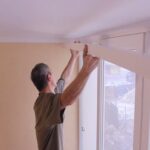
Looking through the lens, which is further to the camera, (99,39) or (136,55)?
(99,39)

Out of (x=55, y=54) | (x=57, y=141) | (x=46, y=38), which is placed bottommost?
(x=57, y=141)

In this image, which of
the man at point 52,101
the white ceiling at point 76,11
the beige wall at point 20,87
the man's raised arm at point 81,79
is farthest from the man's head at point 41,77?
the beige wall at point 20,87

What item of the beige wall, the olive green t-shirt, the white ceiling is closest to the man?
the olive green t-shirt

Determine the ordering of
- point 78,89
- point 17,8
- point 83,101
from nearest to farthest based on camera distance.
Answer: point 17,8
point 78,89
point 83,101

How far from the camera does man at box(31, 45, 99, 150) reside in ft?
4.24

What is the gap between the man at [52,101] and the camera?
1.29m

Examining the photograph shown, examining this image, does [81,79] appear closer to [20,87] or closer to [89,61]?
[89,61]

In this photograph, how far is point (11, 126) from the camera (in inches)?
93.4

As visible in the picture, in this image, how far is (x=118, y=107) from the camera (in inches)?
68.1

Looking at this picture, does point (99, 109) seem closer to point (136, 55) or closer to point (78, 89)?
point (78, 89)

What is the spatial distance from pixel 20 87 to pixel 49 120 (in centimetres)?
92

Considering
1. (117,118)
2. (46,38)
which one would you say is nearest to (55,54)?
(46,38)

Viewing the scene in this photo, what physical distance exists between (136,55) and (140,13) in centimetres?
28

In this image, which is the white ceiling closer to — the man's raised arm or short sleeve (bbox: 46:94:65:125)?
the man's raised arm
